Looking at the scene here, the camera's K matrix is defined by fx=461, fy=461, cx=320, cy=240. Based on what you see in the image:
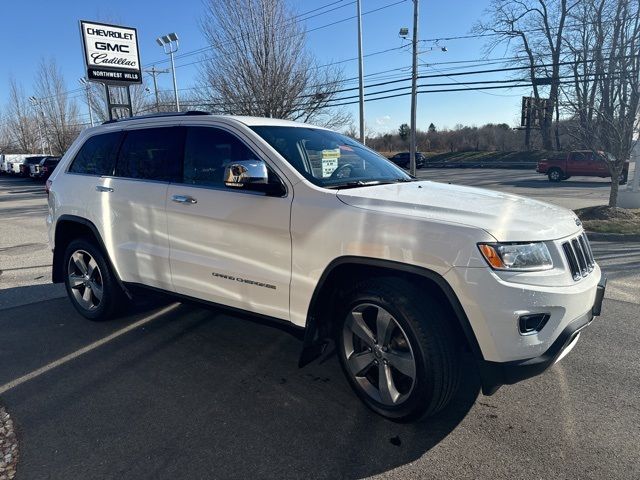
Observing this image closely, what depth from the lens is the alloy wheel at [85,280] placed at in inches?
181

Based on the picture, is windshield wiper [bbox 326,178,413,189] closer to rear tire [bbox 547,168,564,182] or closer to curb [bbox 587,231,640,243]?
curb [bbox 587,231,640,243]

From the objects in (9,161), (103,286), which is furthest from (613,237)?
(9,161)

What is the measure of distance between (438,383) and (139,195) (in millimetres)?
2866

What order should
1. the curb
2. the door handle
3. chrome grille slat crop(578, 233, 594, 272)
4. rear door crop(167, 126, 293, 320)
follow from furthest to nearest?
the curb → the door handle → rear door crop(167, 126, 293, 320) → chrome grille slat crop(578, 233, 594, 272)

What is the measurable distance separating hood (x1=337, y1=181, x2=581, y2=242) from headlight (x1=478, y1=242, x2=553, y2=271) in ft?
0.13

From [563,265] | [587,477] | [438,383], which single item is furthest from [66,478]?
[563,265]

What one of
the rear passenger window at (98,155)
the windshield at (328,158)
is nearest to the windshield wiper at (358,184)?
the windshield at (328,158)

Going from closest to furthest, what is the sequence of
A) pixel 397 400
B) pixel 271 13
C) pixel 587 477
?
pixel 587 477 < pixel 397 400 < pixel 271 13

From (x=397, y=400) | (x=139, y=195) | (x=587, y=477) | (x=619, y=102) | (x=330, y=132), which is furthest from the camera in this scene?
(x=619, y=102)

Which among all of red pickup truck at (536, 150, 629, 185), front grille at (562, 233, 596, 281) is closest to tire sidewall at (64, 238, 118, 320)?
front grille at (562, 233, 596, 281)

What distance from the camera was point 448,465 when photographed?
2502 millimetres

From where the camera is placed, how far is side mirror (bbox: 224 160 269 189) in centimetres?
302

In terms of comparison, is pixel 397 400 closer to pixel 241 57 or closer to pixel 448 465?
pixel 448 465

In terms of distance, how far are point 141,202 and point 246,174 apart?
1.40 m
